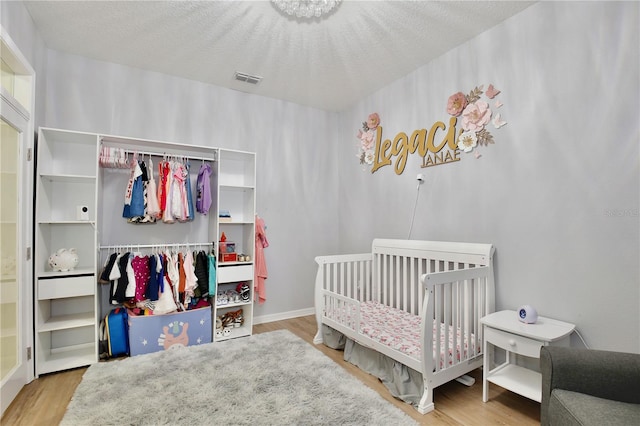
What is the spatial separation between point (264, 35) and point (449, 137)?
1791 mm

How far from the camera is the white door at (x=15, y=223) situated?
6.39ft

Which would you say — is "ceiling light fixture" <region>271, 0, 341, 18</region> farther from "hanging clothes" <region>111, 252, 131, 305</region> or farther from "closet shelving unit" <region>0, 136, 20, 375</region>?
"hanging clothes" <region>111, 252, 131, 305</region>

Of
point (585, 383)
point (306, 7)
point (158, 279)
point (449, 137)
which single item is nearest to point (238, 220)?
point (158, 279)

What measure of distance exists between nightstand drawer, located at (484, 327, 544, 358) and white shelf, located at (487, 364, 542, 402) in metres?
0.23

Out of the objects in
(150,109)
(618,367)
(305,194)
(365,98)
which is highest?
(365,98)

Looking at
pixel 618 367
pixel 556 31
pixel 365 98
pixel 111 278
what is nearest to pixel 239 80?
pixel 365 98

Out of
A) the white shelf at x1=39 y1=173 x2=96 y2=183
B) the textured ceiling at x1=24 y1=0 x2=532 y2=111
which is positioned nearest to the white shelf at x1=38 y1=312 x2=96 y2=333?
the white shelf at x1=39 y1=173 x2=96 y2=183

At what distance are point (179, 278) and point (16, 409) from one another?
1.31 metres

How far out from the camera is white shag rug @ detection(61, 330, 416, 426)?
1.84 m

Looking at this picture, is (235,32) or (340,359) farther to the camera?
(340,359)

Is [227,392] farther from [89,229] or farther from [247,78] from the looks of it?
[247,78]

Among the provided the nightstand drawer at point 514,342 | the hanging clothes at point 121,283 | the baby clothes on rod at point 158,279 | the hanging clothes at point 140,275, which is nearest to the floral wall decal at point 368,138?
the baby clothes on rod at point 158,279

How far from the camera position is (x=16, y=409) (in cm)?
198

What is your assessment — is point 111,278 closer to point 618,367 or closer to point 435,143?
point 435,143
